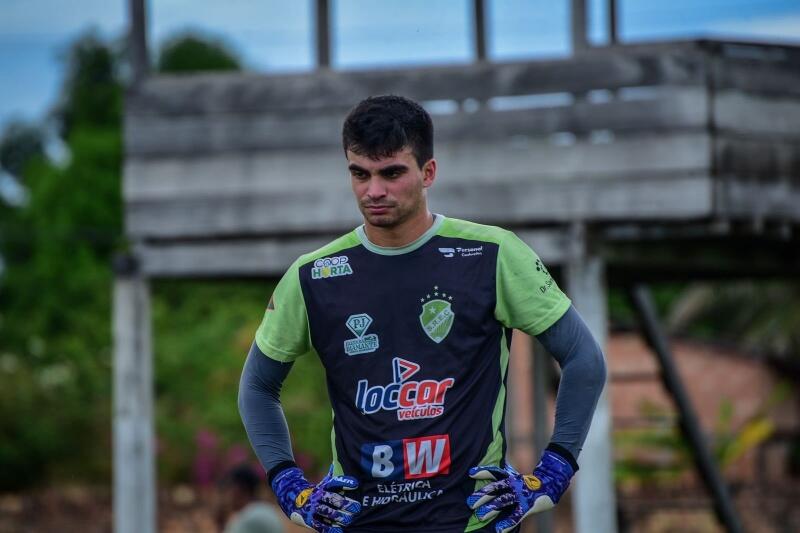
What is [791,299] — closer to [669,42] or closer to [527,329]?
[669,42]

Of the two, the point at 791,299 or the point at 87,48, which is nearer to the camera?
the point at 791,299

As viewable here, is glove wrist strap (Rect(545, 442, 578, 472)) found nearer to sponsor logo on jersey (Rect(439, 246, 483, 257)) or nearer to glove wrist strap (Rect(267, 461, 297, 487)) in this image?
sponsor logo on jersey (Rect(439, 246, 483, 257))

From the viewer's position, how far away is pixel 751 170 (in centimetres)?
1110

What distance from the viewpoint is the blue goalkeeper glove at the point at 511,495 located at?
4.47 meters

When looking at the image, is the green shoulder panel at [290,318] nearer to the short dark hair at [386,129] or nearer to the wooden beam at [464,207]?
the short dark hair at [386,129]

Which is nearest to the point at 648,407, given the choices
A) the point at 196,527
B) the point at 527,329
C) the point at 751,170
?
the point at 196,527

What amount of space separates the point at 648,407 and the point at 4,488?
10.0m

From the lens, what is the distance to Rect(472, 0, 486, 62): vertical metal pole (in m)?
11.7

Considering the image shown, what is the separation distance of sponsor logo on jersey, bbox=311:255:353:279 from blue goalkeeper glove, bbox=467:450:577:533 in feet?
2.52

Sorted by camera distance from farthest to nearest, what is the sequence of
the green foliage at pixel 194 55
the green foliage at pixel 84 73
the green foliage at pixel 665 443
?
the green foliage at pixel 84 73 → the green foliage at pixel 194 55 → the green foliage at pixel 665 443

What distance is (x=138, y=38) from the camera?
11734mm

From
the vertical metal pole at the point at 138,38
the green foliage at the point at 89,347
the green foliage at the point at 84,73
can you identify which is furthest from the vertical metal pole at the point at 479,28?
the green foliage at the point at 84,73

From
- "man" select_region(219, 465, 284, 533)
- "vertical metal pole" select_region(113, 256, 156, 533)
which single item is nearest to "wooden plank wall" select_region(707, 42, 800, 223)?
"man" select_region(219, 465, 284, 533)

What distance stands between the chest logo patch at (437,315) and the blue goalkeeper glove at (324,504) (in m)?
0.53
